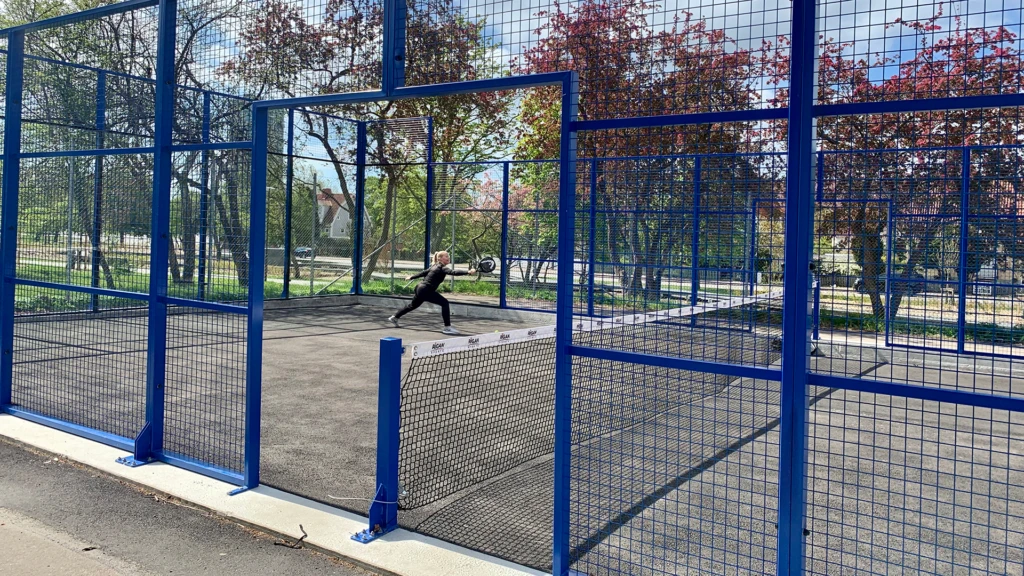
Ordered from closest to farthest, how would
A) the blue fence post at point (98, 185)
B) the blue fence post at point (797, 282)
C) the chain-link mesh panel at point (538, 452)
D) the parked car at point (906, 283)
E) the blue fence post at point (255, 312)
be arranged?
the parked car at point (906, 283), the blue fence post at point (797, 282), the chain-link mesh panel at point (538, 452), the blue fence post at point (255, 312), the blue fence post at point (98, 185)

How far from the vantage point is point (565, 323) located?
3639 mm

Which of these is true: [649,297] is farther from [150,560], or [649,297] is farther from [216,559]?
[150,560]

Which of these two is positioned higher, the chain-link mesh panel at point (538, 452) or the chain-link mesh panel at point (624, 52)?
the chain-link mesh panel at point (624, 52)

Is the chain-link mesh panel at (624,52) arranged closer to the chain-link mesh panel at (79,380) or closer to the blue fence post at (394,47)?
the blue fence post at (394,47)

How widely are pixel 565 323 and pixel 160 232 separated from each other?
3.31 m

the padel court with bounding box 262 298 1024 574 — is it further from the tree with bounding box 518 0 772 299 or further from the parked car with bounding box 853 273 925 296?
the tree with bounding box 518 0 772 299

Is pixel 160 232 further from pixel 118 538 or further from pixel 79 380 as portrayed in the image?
pixel 79 380

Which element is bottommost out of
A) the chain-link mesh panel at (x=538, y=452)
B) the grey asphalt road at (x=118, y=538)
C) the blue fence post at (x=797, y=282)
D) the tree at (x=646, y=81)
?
the grey asphalt road at (x=118, y=538)

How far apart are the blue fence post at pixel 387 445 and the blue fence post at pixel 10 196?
421cm

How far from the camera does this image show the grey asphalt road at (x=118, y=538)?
149 inches

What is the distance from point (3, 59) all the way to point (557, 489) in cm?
746

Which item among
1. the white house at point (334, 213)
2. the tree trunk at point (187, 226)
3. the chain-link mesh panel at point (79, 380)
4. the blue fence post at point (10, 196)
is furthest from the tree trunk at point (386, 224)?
the tree trunk at point (187, 226)

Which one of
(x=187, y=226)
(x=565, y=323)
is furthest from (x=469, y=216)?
(x=565, y=323)

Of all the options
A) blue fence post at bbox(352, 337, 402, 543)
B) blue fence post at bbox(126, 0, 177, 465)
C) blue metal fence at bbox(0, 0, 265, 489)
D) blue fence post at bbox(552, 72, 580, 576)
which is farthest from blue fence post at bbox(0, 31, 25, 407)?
blue fence post at bbox(552, 72, 580, 576)
